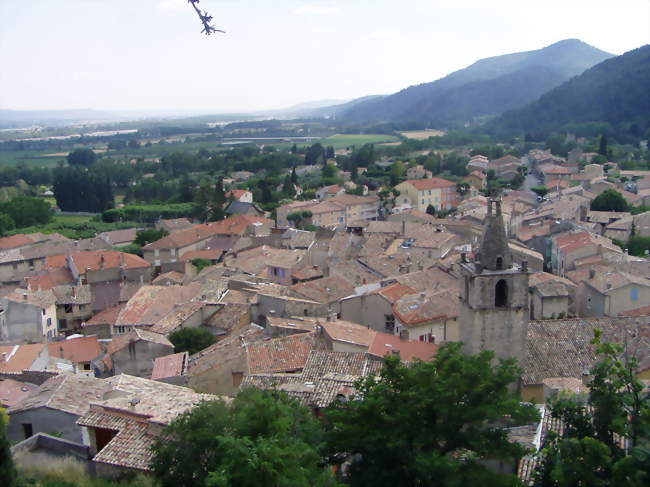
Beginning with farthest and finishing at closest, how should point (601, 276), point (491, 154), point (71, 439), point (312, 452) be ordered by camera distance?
point (491, 154) → point (601, 276) → point (71, 439) → point (312, 452)

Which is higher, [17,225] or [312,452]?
[312,452]

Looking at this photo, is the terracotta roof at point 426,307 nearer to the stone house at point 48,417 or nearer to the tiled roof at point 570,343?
the tiled roof at point 570,343

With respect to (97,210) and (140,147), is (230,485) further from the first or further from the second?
(140,147)

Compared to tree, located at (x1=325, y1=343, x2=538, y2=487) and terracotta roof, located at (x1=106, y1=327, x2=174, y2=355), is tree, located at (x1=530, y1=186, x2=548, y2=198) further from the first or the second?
tree, located at (x1=325, y1=343, x2=538, y2=487)

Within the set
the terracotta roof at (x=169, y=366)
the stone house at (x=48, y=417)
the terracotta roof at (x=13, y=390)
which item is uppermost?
the stone house at (x=48, y=417)

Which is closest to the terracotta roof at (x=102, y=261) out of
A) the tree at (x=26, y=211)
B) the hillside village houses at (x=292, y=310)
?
the hillside village houses at (x=292, y=310)

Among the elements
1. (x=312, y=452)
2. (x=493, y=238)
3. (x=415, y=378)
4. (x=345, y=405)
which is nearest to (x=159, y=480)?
(x=312, y=452)

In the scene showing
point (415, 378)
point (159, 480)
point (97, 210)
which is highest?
point (415, 378)
